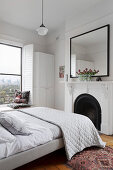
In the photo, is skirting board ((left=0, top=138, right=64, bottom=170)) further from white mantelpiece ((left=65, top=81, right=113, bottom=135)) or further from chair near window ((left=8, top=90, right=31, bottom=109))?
chair near window ((left=8, top=90, right=31, bottom=109))

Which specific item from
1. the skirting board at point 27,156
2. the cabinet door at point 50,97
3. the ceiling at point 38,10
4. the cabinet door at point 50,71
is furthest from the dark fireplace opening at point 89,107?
the ceiling at point 38,10

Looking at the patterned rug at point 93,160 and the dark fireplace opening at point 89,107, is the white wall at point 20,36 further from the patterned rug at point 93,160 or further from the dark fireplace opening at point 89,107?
the patterned rug at point 93,160

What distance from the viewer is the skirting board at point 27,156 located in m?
1.40

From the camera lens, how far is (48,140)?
1743 millimetres

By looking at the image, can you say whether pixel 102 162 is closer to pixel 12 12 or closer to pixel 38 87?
pixel 38 87

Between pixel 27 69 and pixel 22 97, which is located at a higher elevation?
pixel 27 69

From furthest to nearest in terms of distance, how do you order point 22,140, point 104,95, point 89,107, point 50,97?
1. point 50,97
2. point 89,107
3. point 104,95
4. point 22,140

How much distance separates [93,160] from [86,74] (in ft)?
6.82

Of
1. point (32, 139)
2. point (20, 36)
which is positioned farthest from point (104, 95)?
point (20, 36)

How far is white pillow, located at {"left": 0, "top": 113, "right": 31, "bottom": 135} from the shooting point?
164 centimetres

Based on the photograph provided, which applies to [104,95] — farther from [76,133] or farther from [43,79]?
[43,79]

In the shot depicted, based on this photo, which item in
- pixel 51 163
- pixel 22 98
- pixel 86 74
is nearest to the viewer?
pixel 51 163

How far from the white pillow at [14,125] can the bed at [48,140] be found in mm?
78

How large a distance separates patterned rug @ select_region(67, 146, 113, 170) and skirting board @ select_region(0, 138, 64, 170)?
0.32 metres
